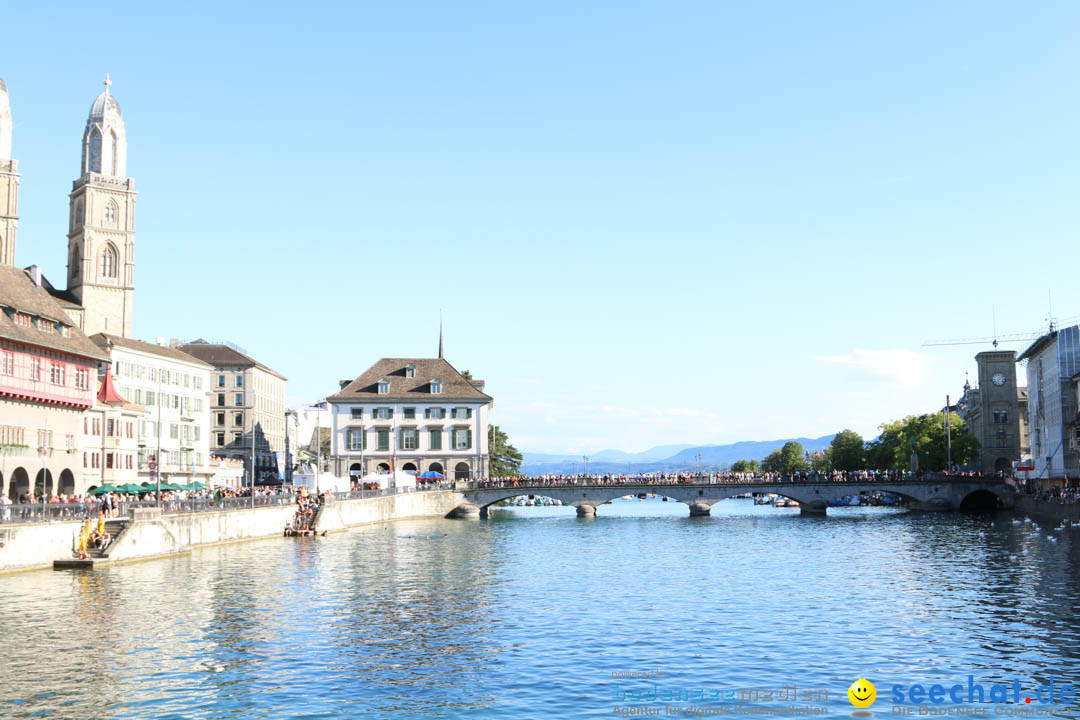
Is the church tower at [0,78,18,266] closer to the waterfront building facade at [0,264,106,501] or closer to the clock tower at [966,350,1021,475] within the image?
the waterfront building facade at [0,264,106,501]

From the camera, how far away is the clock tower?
506 feet

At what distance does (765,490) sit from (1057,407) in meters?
30.1

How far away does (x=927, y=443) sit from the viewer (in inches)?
5694

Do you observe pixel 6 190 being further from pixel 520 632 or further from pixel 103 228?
pixel 520 632

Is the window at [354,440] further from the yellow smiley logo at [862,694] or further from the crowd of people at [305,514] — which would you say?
the yellow smiley logo at [862,694]

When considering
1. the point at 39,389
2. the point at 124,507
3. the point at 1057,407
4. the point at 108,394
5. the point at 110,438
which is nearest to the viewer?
the point at 124,507

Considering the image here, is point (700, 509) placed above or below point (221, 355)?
below

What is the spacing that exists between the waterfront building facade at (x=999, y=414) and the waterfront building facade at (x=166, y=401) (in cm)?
10775

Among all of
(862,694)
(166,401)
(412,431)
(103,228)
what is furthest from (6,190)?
(862,694)

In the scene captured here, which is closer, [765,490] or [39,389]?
[39,389]

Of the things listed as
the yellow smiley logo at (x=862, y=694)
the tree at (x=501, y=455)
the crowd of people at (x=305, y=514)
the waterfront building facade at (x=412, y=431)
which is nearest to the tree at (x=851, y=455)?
the tree at (x=501, y=455)

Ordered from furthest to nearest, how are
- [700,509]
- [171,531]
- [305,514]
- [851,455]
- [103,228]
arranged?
[851,455] < [700,509] < [103,228] < [305,514] < [171,531]

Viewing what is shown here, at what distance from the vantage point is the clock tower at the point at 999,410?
154m

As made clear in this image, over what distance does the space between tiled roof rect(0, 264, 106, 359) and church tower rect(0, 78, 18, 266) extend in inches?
1249
